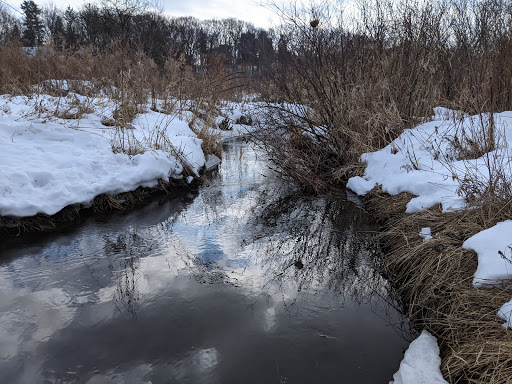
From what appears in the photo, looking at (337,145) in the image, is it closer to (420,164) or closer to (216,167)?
(420,164)

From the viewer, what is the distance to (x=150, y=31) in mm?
18094

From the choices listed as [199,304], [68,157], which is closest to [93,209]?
[68,157]

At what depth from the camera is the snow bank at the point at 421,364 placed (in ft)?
6.75

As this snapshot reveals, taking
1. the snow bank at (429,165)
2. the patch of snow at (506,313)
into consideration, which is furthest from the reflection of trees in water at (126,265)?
the snow bank at (429,165)

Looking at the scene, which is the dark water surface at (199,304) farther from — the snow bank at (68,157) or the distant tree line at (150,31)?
the distant tree line at (150,31)

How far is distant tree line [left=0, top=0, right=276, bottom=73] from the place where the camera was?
1590 cm

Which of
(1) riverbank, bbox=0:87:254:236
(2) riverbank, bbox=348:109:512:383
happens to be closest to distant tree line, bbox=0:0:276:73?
(1) riverbank, bbox=0:87:254:236

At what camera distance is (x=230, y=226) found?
4598 mm

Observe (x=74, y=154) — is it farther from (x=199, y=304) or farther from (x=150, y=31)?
(x=150, y=31)

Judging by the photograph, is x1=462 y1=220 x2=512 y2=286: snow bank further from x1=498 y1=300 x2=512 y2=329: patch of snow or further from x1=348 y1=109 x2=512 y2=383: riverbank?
x1=498 y1=300 x2=512 y2=329: patch of snow

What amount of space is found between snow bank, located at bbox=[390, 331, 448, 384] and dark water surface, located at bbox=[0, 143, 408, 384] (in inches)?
5.2

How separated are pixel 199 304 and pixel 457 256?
2.09 m

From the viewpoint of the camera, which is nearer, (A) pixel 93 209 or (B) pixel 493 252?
(B) pixel 493 252

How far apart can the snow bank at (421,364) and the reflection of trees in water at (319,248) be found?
695 mm
